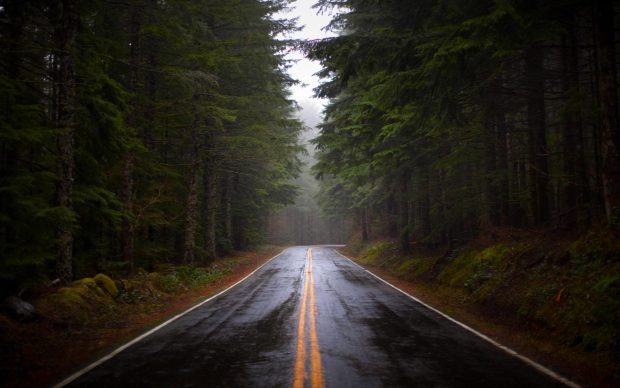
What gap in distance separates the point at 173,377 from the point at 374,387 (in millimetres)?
2843

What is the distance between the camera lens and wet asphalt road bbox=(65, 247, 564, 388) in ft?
18.3

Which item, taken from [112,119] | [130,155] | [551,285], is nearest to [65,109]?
[112,119]

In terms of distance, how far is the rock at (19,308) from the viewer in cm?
822

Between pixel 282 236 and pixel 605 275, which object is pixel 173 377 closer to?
pixel 605 275

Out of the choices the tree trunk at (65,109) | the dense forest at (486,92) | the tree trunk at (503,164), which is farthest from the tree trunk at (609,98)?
the tree trunk at (65,109)

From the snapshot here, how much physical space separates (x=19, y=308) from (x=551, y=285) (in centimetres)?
1181

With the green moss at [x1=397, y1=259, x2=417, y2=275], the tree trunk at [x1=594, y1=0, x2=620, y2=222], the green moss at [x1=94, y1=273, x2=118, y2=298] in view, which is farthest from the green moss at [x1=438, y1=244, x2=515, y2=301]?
the green moss at [x1=94, y1=273, x2=118, y2=298]

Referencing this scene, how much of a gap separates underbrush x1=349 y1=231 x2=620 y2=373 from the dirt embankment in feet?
0.04

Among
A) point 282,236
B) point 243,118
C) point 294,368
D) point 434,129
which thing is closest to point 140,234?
point 243,118

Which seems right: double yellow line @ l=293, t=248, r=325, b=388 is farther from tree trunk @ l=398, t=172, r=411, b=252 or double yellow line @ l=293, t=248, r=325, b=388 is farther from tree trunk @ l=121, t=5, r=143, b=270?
tree trunk @ l=398, t=172, r=411, b=252

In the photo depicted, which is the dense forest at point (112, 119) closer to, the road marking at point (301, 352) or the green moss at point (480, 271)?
the road marking at point (301, 352)

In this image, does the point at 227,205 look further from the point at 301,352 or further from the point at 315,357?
the point at 315,357

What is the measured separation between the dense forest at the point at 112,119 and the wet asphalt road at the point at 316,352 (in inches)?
166

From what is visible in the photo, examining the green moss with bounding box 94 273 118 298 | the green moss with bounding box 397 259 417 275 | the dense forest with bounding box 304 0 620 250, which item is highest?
the dense forest with bounding box 304 0 620 250
